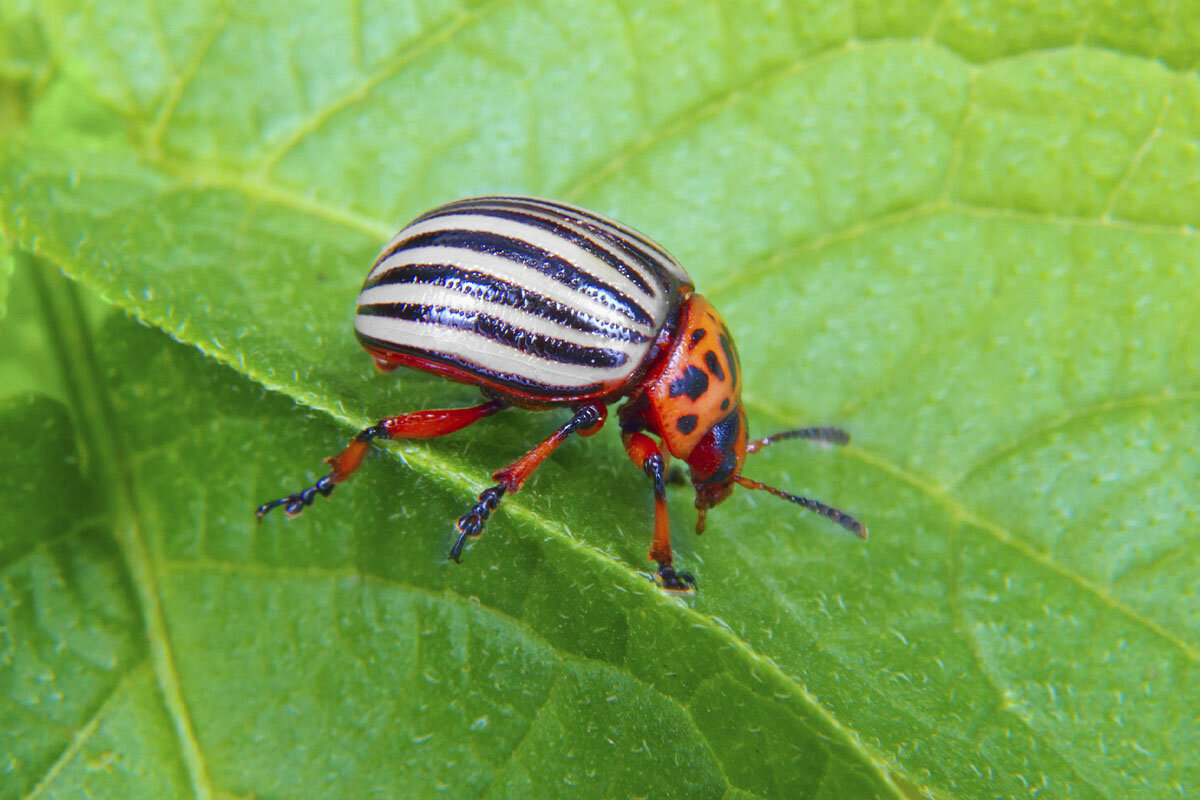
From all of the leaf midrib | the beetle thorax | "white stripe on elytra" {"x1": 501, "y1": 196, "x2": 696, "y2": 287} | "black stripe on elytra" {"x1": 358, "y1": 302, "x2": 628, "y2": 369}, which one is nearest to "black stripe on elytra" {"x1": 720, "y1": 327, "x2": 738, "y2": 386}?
the beetle thorax

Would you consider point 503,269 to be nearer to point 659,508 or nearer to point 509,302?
point 509,302

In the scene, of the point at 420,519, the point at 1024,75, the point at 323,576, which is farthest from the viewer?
the point at 1024,75

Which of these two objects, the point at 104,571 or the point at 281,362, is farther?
the point at 104,571

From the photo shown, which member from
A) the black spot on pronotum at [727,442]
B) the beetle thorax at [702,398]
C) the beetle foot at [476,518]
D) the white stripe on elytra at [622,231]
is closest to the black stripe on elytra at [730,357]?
the beetle thorax at [702,398]

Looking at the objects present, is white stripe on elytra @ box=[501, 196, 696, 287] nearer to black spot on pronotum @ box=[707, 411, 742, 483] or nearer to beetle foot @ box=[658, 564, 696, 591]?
black spot on pronotum @ box=[707, 411, 742, 483]

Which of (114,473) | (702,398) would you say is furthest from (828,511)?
(114,473)

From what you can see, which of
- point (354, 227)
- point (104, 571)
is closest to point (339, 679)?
point (104, 571)

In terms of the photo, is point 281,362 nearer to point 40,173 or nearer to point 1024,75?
point 40,173

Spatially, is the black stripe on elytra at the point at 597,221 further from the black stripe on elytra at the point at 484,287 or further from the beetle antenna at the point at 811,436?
the beetle antenna at the point at 811,436
